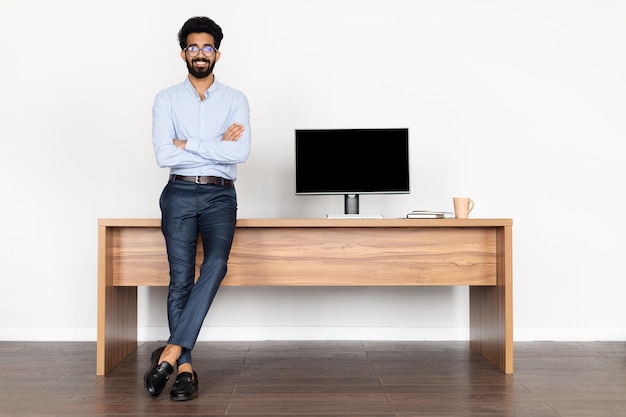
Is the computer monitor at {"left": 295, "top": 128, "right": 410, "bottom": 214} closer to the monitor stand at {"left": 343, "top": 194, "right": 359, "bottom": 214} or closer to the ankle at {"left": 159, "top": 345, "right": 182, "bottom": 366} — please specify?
the monitor stand at {"left": 343, "top": 194, "right": 359, "bottom": 214}

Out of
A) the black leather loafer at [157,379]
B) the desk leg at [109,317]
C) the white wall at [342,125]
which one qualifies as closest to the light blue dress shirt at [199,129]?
the desk leg at [109,317]

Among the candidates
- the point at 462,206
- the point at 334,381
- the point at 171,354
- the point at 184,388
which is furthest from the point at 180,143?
the point at 462,206

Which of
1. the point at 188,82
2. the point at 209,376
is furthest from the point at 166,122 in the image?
the point at 209,376

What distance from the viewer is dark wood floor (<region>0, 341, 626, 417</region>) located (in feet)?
7.13

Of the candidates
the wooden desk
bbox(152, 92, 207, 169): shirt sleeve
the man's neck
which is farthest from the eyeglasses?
the wooden desk

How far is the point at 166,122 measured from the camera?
2600mm

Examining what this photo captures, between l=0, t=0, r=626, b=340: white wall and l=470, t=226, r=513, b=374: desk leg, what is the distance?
0.37 m

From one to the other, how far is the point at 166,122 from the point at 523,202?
2112 mm

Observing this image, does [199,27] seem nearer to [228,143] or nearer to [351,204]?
[228,143]

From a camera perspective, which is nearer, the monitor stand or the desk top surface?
the desk top surface

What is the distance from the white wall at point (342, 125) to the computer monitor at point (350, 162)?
1.58 feet

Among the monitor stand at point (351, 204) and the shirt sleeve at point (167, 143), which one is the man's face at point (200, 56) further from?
the monitor stand at point (351, 204)

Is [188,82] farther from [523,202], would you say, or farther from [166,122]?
[523,202]

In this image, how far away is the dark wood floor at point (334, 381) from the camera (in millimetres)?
2172
